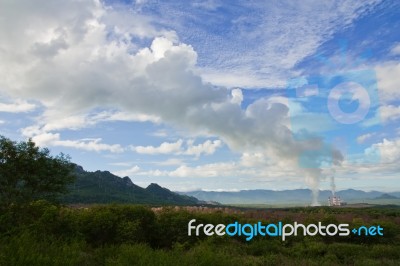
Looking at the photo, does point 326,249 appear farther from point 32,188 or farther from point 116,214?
point 32,188

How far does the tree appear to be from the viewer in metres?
30.3

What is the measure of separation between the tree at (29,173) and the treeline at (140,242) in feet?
40.6

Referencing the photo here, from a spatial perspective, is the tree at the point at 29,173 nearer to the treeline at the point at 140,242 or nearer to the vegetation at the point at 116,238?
the vegetation at the point at 116,238

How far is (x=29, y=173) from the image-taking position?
105 ft

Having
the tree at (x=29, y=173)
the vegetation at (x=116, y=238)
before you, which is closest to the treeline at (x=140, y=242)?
the vegetation at (x=116, y=238)

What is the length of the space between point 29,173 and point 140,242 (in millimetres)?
19133

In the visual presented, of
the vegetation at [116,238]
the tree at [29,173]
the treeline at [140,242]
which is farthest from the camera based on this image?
the tree at [29,173]

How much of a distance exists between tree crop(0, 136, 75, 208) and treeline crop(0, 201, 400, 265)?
12372mm

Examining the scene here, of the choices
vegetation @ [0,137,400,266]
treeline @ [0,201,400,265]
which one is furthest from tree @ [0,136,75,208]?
treeline @ [0,201,400,265]

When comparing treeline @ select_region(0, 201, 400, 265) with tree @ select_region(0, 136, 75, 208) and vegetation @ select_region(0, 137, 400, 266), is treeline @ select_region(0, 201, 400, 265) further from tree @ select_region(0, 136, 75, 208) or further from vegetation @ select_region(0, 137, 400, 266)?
tree @ select_region(0, 136, 75, 208)

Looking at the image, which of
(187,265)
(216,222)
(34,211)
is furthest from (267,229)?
(187,265)

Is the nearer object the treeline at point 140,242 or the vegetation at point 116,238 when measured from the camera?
the treeline at point 140,242

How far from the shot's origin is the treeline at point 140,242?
9148 millimetres

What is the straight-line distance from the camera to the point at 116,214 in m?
21.0
